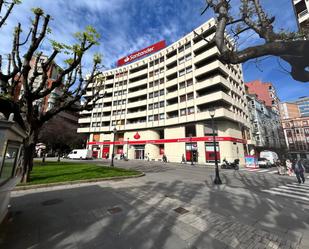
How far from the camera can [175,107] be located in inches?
1313

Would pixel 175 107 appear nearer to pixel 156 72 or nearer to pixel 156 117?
pixel 156 117

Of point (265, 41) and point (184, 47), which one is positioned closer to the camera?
point (265, 41)

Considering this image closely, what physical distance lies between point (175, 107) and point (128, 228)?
3039 centimetres

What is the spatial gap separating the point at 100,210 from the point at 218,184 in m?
7.65

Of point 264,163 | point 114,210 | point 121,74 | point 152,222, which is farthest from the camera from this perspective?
point 121,74

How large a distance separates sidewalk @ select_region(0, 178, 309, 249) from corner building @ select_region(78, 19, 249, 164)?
16433mm

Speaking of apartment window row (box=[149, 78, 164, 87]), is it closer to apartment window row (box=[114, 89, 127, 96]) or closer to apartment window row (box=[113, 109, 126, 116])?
apartment window row (box=[114, 89, 127, 96])

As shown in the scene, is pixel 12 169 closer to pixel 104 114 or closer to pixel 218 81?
pixel 218 81

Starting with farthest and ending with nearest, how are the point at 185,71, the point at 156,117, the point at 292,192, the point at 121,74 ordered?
the point at 121,74
the point at 156,117
the point at 185,71
the point at 292,192

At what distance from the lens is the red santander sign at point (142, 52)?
4096 centimetres

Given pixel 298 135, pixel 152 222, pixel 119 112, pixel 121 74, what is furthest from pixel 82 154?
pixel 298 135

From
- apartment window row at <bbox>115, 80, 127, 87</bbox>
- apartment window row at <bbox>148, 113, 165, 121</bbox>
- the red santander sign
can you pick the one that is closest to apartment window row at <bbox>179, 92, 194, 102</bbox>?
apartment window row at <bbox>148, 113, 165, 121</bbox>

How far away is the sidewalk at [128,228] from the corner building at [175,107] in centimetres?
1643

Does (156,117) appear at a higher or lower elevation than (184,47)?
lower
